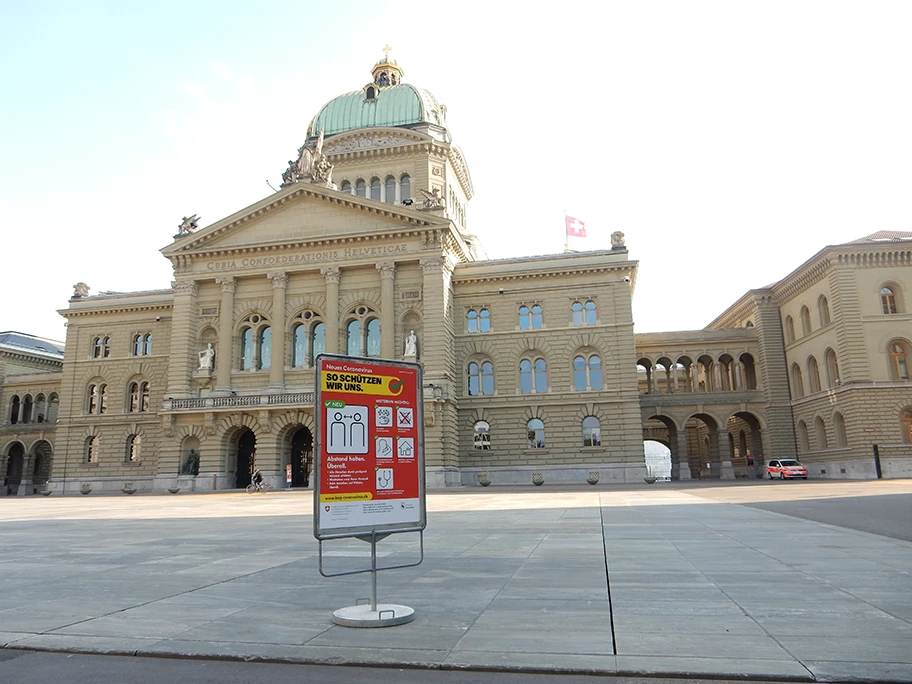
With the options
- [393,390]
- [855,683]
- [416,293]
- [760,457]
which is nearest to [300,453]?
[416,293]

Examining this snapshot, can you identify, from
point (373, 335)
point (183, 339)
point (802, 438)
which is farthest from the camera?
point (802, 438)

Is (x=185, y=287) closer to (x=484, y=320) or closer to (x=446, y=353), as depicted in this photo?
(x=446, y=353)

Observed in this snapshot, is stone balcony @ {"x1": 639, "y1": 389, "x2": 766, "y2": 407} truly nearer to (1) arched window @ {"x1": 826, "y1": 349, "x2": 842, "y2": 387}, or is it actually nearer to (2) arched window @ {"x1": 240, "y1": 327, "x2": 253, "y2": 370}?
(1) arched window @ {"x1": 826, "y1": 349, "x2": 842, "y2": 387}

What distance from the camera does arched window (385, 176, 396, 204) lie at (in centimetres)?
6134

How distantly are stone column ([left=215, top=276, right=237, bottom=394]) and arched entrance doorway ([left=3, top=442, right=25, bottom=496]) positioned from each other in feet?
93.8

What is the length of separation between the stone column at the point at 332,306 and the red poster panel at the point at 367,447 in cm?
4164

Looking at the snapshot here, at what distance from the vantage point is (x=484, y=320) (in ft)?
173

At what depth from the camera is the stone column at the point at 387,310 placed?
48.3 m

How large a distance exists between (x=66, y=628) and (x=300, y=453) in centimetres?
4635

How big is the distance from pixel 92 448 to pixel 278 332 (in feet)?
65.6

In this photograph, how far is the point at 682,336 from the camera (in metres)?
58.3

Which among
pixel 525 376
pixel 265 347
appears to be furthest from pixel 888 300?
pixel 265 347

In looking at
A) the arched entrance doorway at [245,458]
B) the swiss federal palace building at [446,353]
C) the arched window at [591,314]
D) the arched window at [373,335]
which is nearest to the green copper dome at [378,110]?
the swiss federal palace building at [446,353]

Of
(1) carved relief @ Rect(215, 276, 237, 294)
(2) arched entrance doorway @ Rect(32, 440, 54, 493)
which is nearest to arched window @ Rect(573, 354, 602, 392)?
(1) carved relief @ Rect(215, 276, 237, 294)
